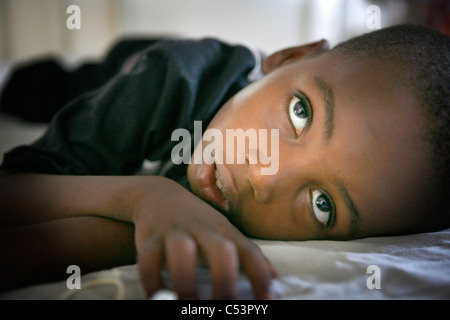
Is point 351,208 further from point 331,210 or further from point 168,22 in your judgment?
point 168,22

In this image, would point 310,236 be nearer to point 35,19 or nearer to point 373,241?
point 373,241

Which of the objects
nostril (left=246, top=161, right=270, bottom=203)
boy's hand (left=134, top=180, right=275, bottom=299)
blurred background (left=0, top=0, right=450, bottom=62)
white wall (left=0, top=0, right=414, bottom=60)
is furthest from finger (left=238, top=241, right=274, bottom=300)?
white wall (left=0, top=0, right=414, bottom=60)

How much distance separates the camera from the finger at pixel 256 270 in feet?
1.13

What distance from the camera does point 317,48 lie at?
2.29 feet

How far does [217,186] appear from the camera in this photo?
57 cm

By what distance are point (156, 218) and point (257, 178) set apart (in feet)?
0.59

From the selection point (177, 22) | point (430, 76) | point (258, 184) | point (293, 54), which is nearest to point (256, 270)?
point (258, 184)

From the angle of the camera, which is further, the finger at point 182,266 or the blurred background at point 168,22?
the blurred background at point 168,22

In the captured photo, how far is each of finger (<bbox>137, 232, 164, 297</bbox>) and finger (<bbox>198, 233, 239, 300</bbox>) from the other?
0.05m

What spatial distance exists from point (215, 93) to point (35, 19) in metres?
2.41

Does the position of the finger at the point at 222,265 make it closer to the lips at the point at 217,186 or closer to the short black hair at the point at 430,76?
the lips at the point at 217,186

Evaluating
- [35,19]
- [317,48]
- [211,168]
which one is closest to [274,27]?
[35,19]

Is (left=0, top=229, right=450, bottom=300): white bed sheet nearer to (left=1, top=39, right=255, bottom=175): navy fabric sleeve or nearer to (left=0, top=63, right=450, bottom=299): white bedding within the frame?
(left=0, top=63, right=450, bottom=299): white bedding

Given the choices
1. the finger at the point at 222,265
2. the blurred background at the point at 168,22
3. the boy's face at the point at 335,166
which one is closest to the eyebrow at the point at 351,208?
the boy's face at the point at 335,166
